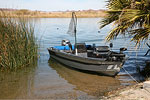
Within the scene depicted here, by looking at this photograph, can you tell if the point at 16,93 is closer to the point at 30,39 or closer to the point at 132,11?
the point at 30,39

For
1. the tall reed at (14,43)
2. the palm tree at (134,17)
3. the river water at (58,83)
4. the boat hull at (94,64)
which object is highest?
the palm tree at (134,17)

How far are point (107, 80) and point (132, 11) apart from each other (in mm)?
4214

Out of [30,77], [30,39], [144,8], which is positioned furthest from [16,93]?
[144,8]

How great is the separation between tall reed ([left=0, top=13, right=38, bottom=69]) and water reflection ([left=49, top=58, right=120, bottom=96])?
224 cm

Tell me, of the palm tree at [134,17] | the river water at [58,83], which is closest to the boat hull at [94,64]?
the river water at [58,83]

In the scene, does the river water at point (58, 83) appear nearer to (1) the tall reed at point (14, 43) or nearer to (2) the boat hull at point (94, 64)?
(2) the boat hull at point (94, 64)

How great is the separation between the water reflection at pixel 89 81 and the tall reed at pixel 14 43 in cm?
224

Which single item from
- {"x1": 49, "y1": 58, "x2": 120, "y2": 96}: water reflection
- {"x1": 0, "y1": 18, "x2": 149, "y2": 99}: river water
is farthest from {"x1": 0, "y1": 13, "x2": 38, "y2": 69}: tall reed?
{"x1": 49, "y1": 58, "x2": 120, "y2": 96}: water reflection

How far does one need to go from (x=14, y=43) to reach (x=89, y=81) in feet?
14.2

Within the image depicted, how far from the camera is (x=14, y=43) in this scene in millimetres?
11844

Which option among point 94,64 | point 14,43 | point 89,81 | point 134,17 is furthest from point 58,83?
point 134,17

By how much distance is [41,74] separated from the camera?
491 inches

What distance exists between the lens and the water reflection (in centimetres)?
947

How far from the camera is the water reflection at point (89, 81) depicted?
373 inches
